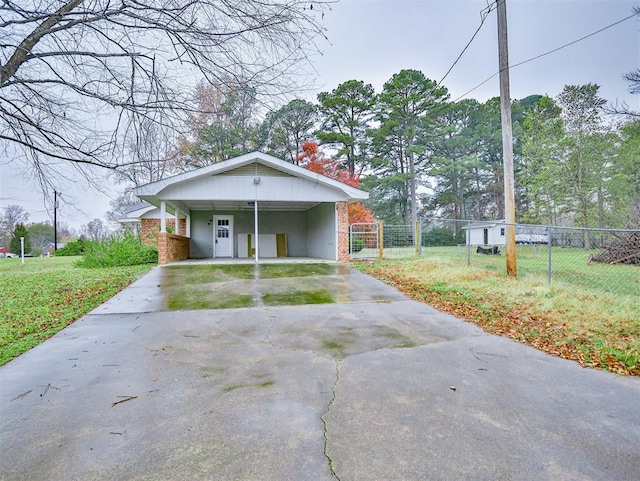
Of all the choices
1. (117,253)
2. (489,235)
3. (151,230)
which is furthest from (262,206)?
(489,235)

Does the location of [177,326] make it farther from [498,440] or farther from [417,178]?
[417,178]

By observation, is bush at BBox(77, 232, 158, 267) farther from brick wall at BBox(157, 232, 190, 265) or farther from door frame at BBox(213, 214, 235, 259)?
door frame at BBox(213, 214, 235, 259)

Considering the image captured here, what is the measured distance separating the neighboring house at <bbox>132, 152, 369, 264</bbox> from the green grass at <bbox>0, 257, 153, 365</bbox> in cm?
245

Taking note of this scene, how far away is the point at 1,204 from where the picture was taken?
3.30 m

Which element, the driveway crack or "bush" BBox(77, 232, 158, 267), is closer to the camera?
the driveway crack

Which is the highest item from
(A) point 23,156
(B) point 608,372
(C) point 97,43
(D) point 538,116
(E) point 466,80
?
(D) point 538,116

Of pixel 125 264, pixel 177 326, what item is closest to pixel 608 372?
pixel 177 326

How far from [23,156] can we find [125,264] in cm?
1061

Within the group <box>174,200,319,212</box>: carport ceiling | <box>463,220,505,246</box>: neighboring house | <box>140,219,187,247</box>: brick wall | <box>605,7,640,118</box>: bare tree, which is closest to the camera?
<box>605,7,640,118</box>: bare tree

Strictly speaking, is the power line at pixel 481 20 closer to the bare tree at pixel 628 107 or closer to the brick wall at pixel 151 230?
the bare tree at pixel 628 107

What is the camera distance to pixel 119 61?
3.16 meters

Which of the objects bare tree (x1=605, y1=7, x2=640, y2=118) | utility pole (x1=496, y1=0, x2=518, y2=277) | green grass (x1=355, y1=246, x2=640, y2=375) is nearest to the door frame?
green grass (x1=355, y1=246, x2=640, y2=375)

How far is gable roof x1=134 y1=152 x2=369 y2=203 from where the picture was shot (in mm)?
11109

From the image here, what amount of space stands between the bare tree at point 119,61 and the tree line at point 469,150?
8171 millimetres
